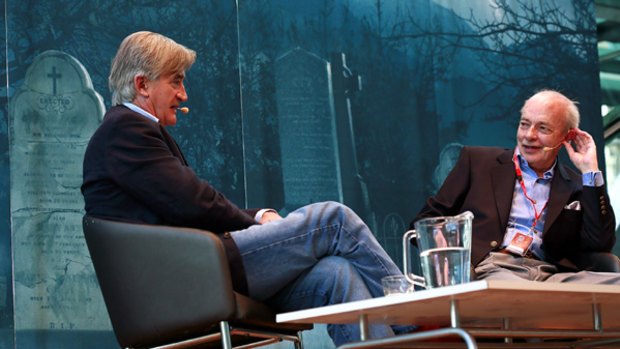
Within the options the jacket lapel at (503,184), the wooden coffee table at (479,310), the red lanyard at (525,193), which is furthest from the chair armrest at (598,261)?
the wooden coffee table at (479,310)

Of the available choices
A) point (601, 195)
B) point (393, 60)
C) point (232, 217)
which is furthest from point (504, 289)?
point (393, 60)

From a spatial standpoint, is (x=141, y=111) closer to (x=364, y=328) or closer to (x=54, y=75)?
(x=364, y=328)

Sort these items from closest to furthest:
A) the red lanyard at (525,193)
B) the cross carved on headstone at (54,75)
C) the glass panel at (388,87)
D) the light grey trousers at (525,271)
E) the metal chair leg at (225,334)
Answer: the metal chair leg at (225,334), the light grey trousers at (525,271), the red lanyard at (525,193), the cross carved on headstone at (54,75), the glass panel at (388,87)

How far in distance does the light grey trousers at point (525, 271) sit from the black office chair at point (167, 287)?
1.06 meters

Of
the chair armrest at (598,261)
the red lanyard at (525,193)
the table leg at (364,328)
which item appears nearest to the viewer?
the table leg at (364,328)

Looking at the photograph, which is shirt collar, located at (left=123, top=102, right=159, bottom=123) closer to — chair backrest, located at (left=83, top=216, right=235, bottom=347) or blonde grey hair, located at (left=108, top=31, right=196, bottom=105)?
blonde grey hair, located at (left=108, top=31, right=196, bottom=105)

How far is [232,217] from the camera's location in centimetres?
299

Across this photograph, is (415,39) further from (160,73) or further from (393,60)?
(160,73)

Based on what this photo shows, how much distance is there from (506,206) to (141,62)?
58.9 inches

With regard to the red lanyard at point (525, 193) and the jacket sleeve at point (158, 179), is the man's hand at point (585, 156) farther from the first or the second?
the jacket sleeve at point (158, 179)

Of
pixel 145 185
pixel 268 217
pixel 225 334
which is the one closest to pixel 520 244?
pixel 268 217

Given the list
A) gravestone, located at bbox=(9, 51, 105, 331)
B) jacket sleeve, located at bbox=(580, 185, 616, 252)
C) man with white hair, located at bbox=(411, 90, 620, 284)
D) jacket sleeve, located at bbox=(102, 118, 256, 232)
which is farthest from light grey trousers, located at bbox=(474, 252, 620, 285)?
gravestone, located at bbox=(9, 51, 105, 331)

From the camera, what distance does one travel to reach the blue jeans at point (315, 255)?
283cm

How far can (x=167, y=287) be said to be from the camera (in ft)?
9.15
